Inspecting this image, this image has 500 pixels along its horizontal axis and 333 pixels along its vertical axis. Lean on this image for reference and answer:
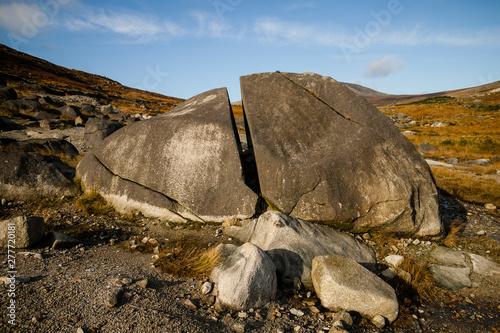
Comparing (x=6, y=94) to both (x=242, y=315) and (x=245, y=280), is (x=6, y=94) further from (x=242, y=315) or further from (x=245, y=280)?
(x=242, y=315)

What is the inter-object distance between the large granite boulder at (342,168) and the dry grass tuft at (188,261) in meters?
2.29

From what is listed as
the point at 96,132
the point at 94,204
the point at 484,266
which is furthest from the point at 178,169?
the point at 96,132

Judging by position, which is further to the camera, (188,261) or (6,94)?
(6,94)

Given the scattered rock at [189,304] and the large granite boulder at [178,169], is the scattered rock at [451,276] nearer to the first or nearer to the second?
the large granite boulder at [178,169]

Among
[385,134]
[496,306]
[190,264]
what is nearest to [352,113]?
[385,134]

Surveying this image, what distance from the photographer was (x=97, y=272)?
480 cm

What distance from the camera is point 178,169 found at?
25.1 ft

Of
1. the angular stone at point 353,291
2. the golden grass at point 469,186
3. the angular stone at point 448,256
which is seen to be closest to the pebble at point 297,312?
the angular stone at point 353,291

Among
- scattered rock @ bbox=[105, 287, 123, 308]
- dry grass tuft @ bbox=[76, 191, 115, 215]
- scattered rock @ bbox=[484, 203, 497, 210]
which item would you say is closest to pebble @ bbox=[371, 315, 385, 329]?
scattered rock @ bbox=[105, 287, 123, 308]

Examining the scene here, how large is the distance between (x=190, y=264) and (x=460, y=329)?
4.72 meters

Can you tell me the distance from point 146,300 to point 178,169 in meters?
4.04

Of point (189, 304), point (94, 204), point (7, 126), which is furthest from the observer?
point (7, 126)

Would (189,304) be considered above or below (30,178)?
below

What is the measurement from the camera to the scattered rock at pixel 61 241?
5.56 m
